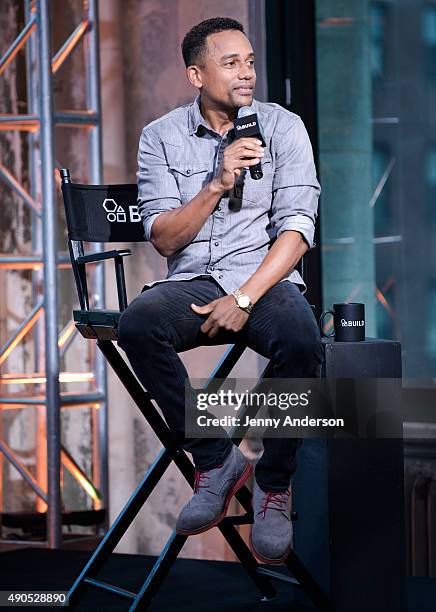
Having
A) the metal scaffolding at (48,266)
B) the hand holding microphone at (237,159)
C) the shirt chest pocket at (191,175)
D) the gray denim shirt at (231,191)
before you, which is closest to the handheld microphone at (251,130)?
the hand holding microphone at (237,159)

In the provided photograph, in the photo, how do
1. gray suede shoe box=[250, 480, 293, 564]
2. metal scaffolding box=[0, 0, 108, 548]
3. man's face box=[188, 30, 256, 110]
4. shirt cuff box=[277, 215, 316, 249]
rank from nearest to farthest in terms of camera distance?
gray suede shoe box=[250, 480, 293, 564]
shirt cuff box=[277, 215, 316, 249]
man's face box=[188, 30, 256, 110]
metal scaffolding box=[0, 0, 108, 548]

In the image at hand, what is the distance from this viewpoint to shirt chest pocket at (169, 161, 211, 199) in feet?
8.77

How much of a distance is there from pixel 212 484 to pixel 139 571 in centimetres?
107

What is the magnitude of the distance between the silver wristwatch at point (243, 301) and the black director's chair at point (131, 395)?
0.22 meters

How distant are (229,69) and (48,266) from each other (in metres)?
1.67

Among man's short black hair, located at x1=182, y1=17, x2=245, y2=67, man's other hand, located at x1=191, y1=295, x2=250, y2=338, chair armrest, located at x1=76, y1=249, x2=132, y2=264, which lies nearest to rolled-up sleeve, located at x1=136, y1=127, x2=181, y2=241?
chair armrest, located at x1=76, y1=249, x2=132, y2=264

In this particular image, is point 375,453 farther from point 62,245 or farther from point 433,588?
point 62,245

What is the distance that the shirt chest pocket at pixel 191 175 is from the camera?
8.77ft

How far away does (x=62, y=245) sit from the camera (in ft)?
15.1

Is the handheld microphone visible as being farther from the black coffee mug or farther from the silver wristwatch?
the black coffee mug

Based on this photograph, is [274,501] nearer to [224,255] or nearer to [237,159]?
[224,255]

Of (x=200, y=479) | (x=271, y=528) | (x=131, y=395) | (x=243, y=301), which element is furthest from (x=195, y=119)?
(x=271, y=528)

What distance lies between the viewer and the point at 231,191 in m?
2.62

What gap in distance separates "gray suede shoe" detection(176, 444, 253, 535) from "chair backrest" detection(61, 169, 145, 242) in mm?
885
